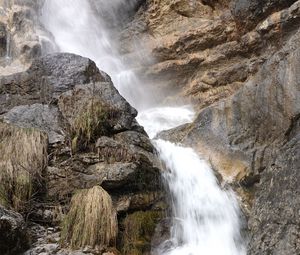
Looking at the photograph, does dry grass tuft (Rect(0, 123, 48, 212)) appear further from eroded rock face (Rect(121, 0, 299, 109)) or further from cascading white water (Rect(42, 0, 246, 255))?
eroded rock face (Rect(121, 0, 299, 109))

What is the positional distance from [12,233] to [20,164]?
1.47 meters

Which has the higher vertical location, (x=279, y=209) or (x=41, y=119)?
(x=41, y=119)

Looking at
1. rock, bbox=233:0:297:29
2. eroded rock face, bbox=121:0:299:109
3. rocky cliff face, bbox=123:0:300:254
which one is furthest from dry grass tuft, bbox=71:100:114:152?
rock, bbox=233:0:297:29

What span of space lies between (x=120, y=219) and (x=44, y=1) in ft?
44.7

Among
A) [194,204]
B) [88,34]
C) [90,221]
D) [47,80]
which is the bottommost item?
[90,221]

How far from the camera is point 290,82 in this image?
8547 mm

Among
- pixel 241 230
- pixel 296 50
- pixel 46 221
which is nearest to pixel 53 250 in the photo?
pixel 46 221

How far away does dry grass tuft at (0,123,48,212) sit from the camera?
277 inches

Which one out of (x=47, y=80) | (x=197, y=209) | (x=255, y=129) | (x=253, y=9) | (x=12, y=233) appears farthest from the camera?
(x=253, y=9)

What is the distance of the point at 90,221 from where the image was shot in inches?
263

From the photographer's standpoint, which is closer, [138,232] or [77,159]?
[138,232]

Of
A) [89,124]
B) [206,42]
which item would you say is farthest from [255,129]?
[206,42]

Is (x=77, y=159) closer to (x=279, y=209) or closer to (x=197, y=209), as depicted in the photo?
(x=197, y=209)

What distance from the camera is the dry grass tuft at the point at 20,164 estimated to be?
23.1 feet
